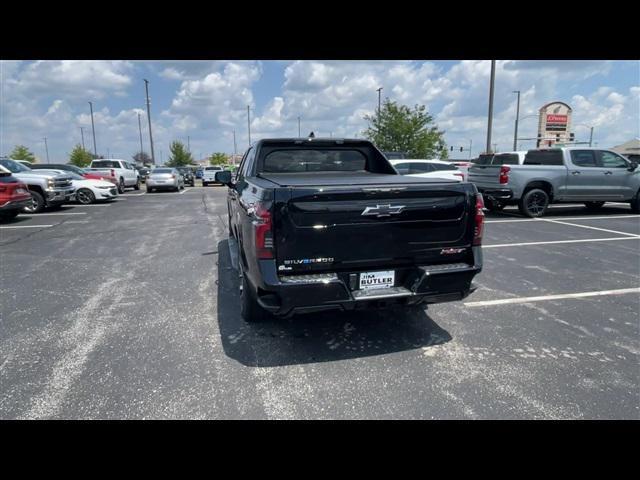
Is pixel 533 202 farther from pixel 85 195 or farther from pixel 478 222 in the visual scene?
pixel 85 195

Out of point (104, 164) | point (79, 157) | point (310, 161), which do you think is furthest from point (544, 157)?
point (79, 157)

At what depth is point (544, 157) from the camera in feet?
38.0

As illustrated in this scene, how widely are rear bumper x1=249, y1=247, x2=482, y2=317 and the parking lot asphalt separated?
521 millimetres

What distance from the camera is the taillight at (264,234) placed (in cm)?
286

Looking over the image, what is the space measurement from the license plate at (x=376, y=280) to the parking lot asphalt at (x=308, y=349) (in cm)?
64

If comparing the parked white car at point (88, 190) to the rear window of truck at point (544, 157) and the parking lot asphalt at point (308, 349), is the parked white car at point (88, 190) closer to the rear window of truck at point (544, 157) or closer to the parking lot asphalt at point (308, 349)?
the parking lot asphalt at point (308, 349)

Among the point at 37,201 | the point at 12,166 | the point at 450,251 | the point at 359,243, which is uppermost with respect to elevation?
the point at 12,166

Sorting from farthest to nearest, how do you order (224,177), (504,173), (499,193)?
(499,193) < (504,173) < (224,177)

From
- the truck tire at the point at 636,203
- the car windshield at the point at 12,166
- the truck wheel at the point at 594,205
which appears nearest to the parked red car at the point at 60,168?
the car windshield at the point at 12,166

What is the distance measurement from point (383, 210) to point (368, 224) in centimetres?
16

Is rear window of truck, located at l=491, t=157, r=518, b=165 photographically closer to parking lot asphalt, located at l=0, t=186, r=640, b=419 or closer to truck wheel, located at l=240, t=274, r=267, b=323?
parking lot asphalt, located at l=0, t=186, r=640, b=419

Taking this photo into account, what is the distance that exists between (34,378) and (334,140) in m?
3.82

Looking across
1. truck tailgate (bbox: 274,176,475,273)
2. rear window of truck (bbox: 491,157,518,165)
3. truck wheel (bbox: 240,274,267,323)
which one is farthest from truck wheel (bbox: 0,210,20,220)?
rear window of truck (bbox: 491,157,518,165)
